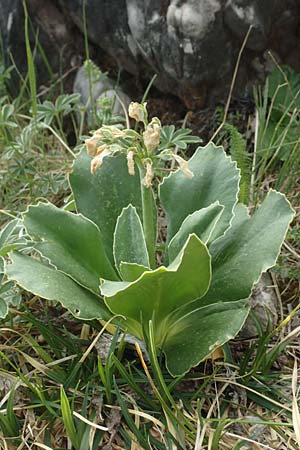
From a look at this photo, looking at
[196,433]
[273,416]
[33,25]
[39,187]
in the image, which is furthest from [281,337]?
[33,25]

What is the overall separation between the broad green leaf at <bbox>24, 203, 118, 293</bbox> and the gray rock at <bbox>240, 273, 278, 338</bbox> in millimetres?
326

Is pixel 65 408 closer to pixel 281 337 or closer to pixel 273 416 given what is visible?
pixel 273 416

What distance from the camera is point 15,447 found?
4.11ft

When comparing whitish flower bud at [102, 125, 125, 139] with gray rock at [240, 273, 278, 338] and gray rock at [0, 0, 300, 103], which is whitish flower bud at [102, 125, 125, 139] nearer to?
→ gray rock at [240, 273, 278, 338]

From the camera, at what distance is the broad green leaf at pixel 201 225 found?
3.79ft

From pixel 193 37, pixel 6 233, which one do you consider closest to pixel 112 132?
pixel 6 233

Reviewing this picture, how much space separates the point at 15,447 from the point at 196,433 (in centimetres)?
35

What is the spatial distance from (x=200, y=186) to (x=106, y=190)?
0.21m

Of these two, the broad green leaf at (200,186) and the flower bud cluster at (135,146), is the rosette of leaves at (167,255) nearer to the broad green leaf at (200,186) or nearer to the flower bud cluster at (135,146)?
the broad green leaf at (200,186)

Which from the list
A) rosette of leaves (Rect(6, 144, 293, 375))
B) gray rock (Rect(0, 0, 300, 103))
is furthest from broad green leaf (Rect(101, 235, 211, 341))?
gray rock (Rect(0, 0, 300, 103))

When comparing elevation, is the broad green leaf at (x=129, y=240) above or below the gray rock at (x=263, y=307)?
above

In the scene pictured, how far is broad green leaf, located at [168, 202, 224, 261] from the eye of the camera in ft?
3.79

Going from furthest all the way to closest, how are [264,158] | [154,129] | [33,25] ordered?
[33,25], [264,158], [154,129]

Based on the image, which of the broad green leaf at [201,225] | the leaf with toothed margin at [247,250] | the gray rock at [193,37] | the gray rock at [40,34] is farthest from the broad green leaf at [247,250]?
the gray rock at [40,34]
